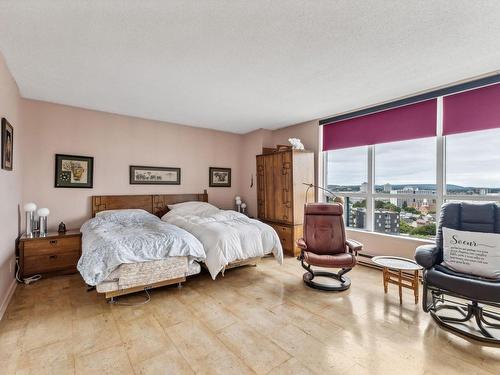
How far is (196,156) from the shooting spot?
546 cm

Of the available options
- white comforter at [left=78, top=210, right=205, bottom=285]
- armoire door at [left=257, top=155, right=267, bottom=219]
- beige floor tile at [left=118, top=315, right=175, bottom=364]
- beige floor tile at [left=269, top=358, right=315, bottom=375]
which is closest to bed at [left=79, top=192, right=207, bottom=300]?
white comforter at [left=78, top=210, right=205, bottom=285]

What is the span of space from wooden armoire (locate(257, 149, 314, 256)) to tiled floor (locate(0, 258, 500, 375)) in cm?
160

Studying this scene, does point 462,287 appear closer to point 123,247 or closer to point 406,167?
point 406,167

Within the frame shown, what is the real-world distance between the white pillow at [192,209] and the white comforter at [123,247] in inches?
38.4

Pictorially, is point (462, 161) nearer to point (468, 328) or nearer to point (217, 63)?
point (468, 328)

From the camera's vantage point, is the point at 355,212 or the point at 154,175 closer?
the point at 355,212

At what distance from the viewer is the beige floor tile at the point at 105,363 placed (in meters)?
1.73

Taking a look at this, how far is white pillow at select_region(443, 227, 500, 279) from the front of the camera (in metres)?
2.23

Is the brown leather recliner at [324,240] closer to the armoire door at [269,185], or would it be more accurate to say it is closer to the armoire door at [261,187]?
the armoire door at [269,185]

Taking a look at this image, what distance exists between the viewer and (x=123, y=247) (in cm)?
271

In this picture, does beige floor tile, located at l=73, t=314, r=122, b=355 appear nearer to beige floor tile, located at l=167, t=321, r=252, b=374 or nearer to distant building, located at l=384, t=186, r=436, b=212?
beige floor tile, located at l=167, t=321, r=252, b=374

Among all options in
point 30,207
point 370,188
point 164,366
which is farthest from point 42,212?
point 370,188

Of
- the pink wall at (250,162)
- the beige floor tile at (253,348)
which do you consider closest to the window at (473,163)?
the beige floor tile at (253,348)

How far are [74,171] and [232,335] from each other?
3.69 meters
